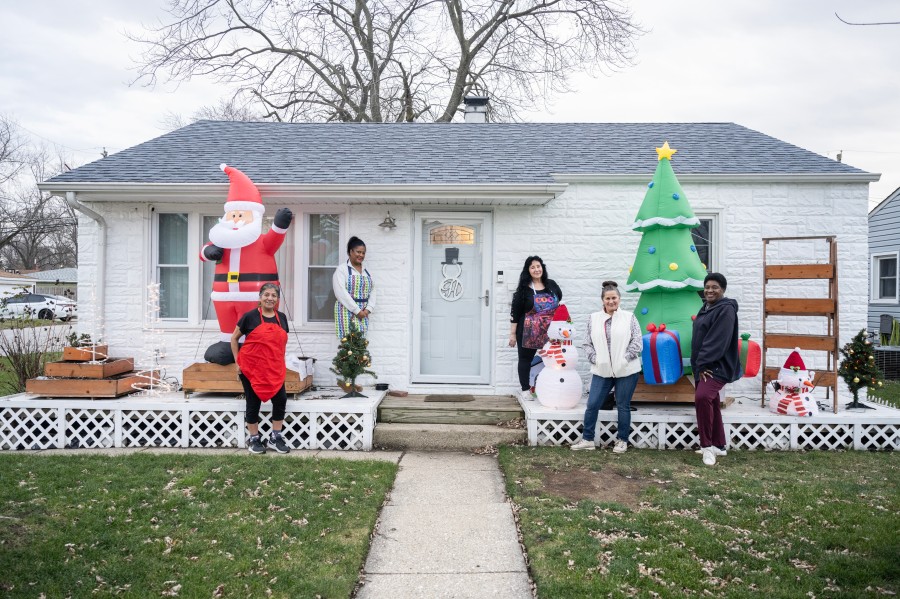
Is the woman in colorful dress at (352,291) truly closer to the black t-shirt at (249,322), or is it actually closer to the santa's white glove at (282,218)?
the santa's white glove at (282,218)

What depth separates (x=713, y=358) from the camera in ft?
17.6

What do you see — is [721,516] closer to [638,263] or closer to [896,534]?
[896,534]

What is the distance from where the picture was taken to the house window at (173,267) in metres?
7.23

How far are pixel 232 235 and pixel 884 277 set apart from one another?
1612 cm

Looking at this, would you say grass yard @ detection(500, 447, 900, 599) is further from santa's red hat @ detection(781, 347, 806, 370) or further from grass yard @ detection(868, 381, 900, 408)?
grass yard @ detection(868, 381, 900, 408)

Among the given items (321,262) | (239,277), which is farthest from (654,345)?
(239,277)

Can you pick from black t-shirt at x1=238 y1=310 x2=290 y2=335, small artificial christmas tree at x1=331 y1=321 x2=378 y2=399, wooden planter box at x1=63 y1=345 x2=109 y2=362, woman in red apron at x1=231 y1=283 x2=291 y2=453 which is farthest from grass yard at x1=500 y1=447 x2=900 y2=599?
wooden planter box at x1=63 y1=345 x2=109 y2=362

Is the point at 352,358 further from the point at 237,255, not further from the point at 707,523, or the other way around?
the point at 707,523

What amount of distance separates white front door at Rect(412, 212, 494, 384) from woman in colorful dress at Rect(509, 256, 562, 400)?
739mm

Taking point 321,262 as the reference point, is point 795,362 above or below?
below

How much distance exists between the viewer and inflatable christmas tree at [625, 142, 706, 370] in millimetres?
6094

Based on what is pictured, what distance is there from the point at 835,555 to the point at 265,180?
6471mm

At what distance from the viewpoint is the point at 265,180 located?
6.90 meters

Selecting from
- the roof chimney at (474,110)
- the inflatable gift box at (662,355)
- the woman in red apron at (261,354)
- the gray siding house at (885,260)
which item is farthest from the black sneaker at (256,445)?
the gray siding house at (885,260)
